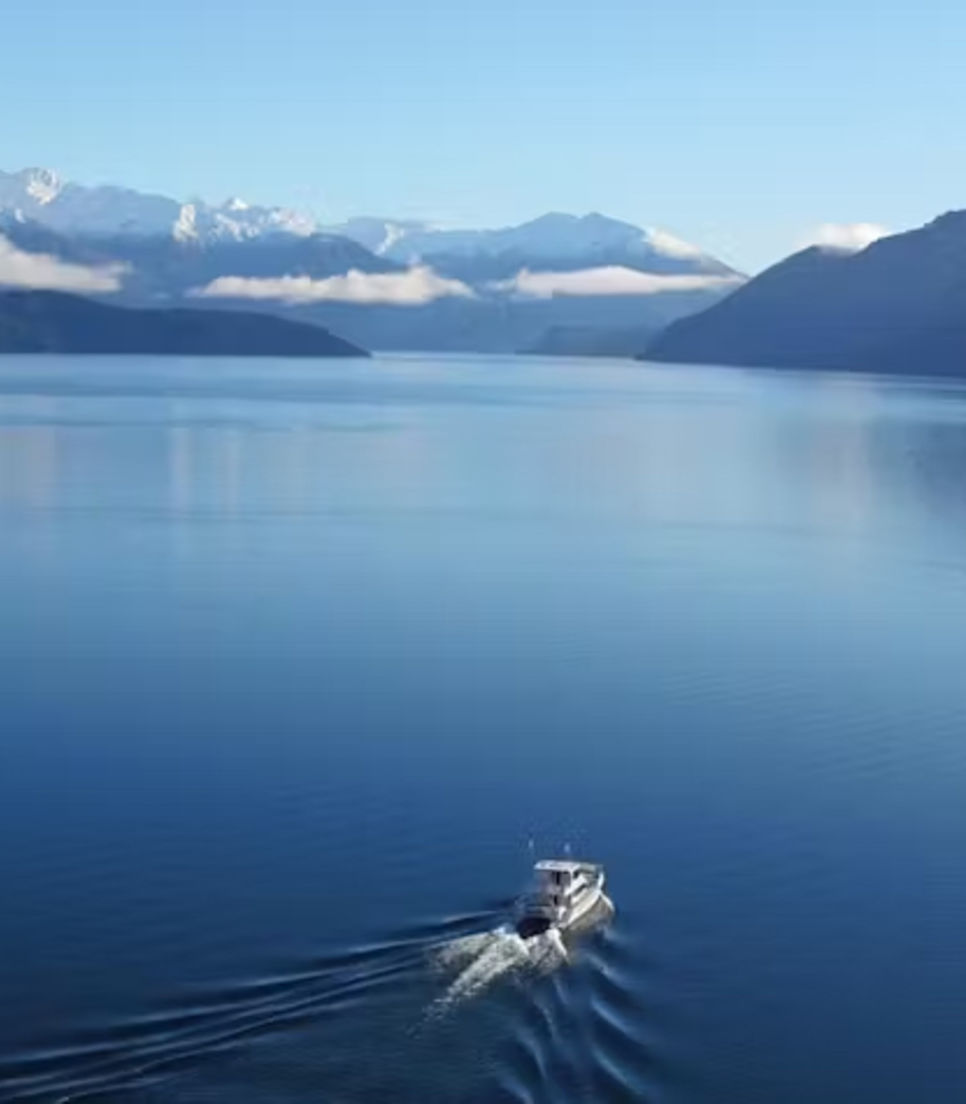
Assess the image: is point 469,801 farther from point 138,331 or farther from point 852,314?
point 138,331

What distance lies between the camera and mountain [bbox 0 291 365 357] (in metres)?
156

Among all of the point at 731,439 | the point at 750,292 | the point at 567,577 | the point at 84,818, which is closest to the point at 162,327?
the point at 750,292

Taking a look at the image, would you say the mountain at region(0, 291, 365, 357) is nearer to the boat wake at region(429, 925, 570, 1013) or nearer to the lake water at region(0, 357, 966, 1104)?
the lake water at region(0, 357, 966, 1104)

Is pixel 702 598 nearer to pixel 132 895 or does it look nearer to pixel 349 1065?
pixel 132 895

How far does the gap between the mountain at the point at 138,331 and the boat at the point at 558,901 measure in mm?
145997

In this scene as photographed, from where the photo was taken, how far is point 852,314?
156 m

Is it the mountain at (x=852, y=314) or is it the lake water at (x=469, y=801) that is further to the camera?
the mountain at (x=852, y=314)

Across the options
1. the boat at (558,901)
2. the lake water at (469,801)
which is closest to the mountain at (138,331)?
the lake water at (469,801)

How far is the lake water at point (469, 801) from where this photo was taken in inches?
425

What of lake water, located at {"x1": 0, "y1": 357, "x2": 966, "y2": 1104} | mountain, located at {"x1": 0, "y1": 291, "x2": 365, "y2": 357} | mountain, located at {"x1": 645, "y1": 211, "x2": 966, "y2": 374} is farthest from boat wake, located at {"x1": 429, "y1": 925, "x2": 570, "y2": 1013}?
mountain, located at {"x1": 0, "y1": 291, "x2": 365, "y2": 357}

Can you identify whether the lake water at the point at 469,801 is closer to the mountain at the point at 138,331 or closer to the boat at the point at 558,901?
the boat at the point at 558,901

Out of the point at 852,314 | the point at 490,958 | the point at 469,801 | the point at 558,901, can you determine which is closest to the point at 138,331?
the point at 852,314

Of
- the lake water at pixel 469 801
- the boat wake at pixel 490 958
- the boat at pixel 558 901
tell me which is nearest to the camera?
the lake water at pixel 469 801

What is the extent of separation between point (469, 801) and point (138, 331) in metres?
150
